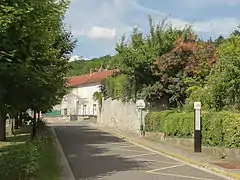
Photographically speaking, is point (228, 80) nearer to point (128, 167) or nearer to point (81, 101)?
point (128, 167)

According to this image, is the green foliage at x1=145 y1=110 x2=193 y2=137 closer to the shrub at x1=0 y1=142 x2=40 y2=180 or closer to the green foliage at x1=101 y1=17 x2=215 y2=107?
the green foliage at x1=101 y1=17 x2=215 y2=107

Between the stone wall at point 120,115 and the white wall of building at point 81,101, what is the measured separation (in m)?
31.1

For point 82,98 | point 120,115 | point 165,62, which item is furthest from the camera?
point 82,98

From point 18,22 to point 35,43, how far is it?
1.05 meters

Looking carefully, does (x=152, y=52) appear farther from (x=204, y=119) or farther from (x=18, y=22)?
(x=18, y=22)

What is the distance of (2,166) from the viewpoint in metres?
9.85

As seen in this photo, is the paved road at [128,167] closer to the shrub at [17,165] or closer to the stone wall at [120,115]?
the shrub at [17,165]

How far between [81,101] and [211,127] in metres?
74.0

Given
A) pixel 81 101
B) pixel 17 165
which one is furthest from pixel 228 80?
pixel 81 101

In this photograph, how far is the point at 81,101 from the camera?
94.7 metres

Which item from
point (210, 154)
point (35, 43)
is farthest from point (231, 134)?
point (35, 43)

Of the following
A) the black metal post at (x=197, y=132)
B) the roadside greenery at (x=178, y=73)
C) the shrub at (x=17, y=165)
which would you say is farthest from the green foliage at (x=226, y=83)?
the shrub at (x=17, y=165)

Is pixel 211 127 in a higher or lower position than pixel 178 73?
lower

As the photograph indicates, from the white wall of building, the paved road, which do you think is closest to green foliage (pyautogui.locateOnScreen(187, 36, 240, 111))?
the paved road
